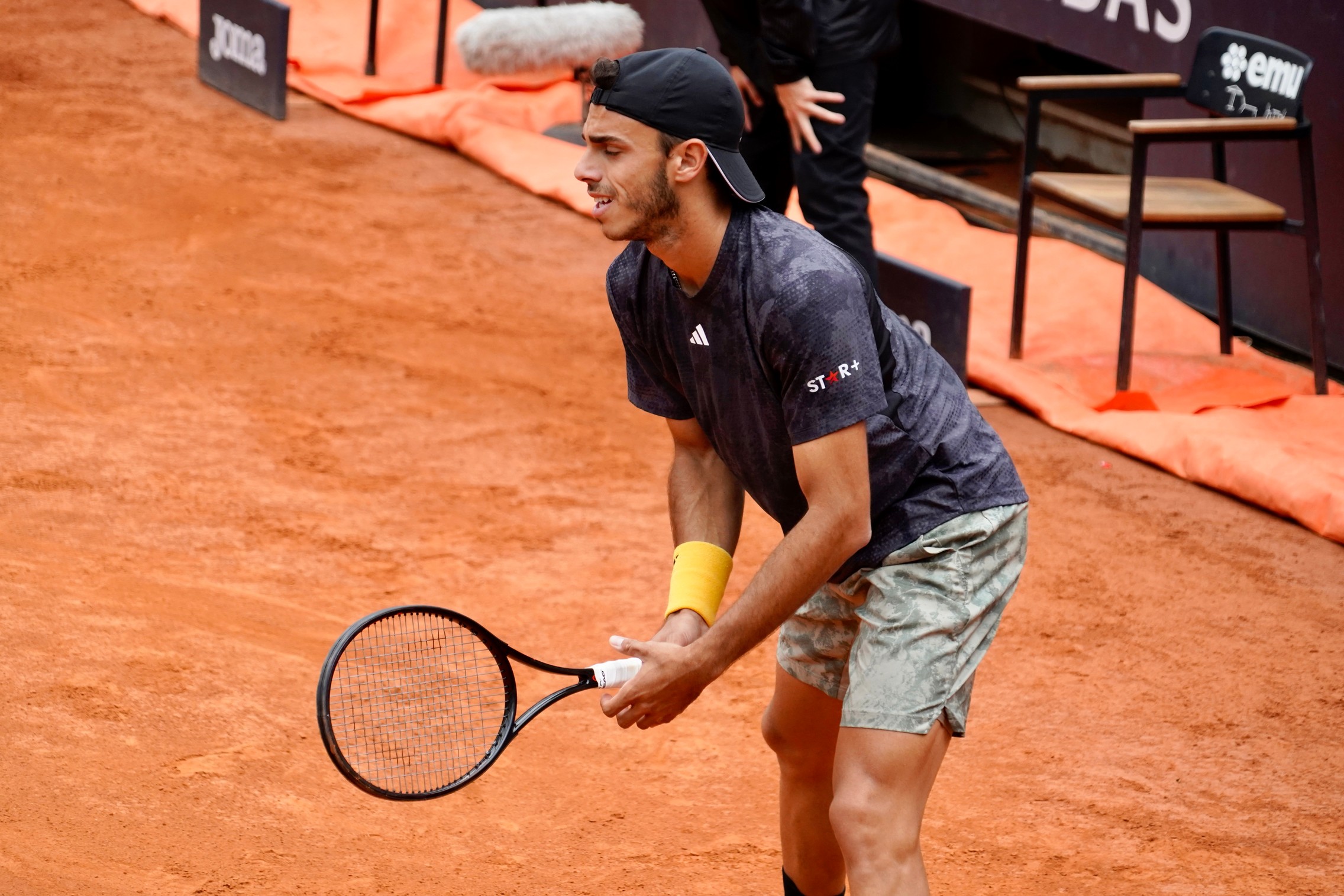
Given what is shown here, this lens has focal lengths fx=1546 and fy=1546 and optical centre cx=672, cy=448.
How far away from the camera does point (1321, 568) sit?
4.77 meters

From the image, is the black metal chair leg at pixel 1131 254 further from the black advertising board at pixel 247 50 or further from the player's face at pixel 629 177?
the black advertising board at pixel 247 50

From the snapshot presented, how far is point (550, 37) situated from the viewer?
8.21m

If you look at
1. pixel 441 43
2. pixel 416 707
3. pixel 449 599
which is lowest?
pixel 449 599

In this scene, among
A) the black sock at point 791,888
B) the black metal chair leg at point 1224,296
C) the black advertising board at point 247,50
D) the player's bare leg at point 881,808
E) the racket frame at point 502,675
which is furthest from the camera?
the black advertising board at point 247,50

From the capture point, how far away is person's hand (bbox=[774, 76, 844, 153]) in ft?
17.3

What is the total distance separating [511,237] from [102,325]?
2.10 meters

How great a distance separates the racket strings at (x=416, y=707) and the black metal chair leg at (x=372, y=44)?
5.97 metres

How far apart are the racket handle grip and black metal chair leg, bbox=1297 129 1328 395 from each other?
405cm

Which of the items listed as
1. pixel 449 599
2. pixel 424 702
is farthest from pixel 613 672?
pixel 449 599

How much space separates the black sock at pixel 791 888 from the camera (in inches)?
115

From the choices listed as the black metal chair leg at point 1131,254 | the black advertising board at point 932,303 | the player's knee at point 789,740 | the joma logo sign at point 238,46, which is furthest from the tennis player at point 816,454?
the joma logo sign at point 238,46

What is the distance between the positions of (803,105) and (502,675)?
3196 millimetres

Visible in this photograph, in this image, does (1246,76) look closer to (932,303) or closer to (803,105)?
(932,303)

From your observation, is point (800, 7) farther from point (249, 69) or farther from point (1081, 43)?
point (249, 69)
